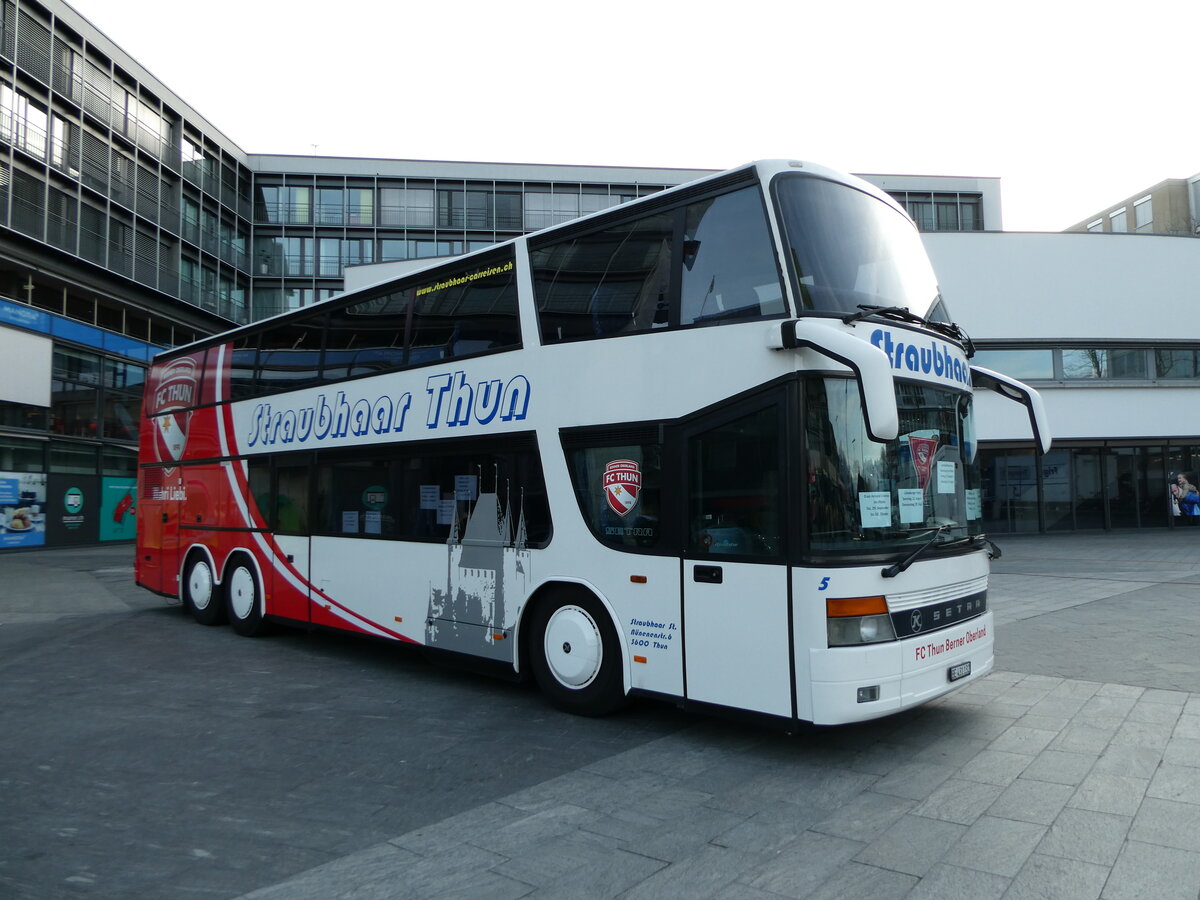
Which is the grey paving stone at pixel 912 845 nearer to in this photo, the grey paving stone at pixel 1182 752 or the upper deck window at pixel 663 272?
the grey paving stone at pixel 1182 752

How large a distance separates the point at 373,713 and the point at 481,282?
371cm

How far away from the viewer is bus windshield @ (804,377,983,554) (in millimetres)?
5223

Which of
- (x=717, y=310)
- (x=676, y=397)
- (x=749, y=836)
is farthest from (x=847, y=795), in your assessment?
(x=717, y=310)

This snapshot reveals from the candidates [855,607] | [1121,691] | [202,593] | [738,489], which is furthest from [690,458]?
[202,593]

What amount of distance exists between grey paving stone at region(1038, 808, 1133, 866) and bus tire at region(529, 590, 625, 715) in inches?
114

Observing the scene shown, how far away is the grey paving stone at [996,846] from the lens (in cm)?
389

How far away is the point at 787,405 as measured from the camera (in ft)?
17.3

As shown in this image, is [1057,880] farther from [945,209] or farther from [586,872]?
[945,209]

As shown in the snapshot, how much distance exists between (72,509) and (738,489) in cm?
2726

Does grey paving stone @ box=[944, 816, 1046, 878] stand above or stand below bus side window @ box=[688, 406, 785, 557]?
below

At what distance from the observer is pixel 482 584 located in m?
7.44

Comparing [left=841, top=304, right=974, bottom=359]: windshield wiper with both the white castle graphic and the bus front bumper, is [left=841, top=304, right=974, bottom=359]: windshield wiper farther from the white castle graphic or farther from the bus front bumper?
the white castle graphic

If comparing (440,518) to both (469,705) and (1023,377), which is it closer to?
(469,705)

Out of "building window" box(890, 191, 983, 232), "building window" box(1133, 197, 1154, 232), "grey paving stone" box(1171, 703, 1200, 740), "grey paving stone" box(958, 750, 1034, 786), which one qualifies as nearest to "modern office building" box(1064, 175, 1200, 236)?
"building window" box(1133, 197, 1154, 232)
